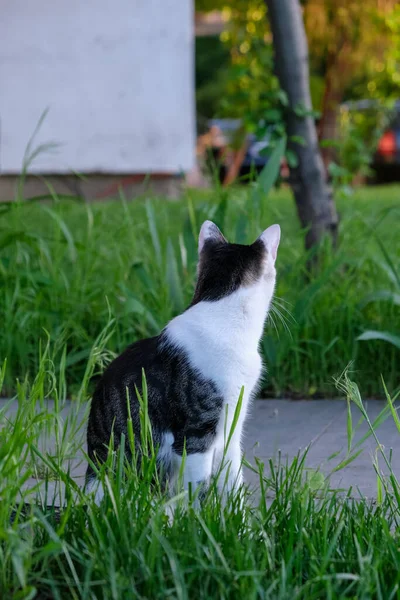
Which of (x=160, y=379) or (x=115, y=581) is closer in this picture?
(x=115, y=581)

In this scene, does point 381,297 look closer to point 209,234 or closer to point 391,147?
point 209,234

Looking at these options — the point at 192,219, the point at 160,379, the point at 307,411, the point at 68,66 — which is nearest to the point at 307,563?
the point at 160,379

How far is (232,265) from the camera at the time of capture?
2.63m

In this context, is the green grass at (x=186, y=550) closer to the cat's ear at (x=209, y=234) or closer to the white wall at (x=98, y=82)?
the cat's ear at (x=209, y=234)

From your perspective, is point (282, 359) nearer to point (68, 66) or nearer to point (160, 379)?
point (160, 379)

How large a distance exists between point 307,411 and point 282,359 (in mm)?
342

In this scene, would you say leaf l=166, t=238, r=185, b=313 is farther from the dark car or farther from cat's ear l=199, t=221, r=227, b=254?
the dark car

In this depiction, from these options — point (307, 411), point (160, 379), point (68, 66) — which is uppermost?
point (68, 66)

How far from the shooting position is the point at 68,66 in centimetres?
850

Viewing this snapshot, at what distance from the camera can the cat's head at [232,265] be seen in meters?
2.62

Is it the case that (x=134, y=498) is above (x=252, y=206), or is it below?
below

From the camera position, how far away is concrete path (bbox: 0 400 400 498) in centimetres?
289

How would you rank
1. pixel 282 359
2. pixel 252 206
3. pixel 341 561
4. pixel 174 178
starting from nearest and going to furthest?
1. pixel 341 561
2. pixel 282 359
3. pixel 252 206
4. pixel 174 178

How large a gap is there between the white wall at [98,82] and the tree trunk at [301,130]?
12.6 feet
